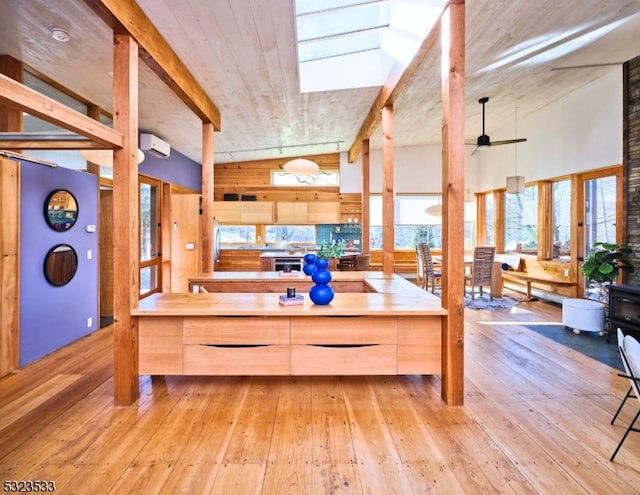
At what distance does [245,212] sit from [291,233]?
1.25 meters

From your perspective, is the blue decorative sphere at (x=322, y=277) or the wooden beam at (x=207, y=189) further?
the wooden beam at (x=207, y=189)

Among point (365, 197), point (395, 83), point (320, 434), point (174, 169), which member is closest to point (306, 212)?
point (365, 197)

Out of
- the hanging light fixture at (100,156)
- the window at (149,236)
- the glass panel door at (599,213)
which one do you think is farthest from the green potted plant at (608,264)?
the window at (149,236)

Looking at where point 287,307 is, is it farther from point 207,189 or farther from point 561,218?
point 561,218

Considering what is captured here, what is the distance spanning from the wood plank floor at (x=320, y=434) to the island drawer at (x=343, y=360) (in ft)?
0.73

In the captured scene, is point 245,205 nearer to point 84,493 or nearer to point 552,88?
point 552,88

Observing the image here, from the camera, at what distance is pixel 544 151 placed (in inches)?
244

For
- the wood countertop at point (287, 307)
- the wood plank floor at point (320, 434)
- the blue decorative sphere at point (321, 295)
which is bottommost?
the wood plank floor at point (320, 434)

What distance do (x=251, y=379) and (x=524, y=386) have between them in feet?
7.46

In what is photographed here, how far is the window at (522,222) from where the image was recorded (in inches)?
269

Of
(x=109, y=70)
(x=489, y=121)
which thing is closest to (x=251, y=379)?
(x=109, y=70)

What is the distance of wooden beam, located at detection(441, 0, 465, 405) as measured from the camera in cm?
247

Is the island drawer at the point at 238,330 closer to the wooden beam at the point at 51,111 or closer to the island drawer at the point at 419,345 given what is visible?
the island drawer at the point at 419,345

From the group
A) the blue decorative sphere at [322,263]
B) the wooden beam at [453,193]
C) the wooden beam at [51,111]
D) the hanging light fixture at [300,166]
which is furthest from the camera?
the hanging light fixture at [300,166]
